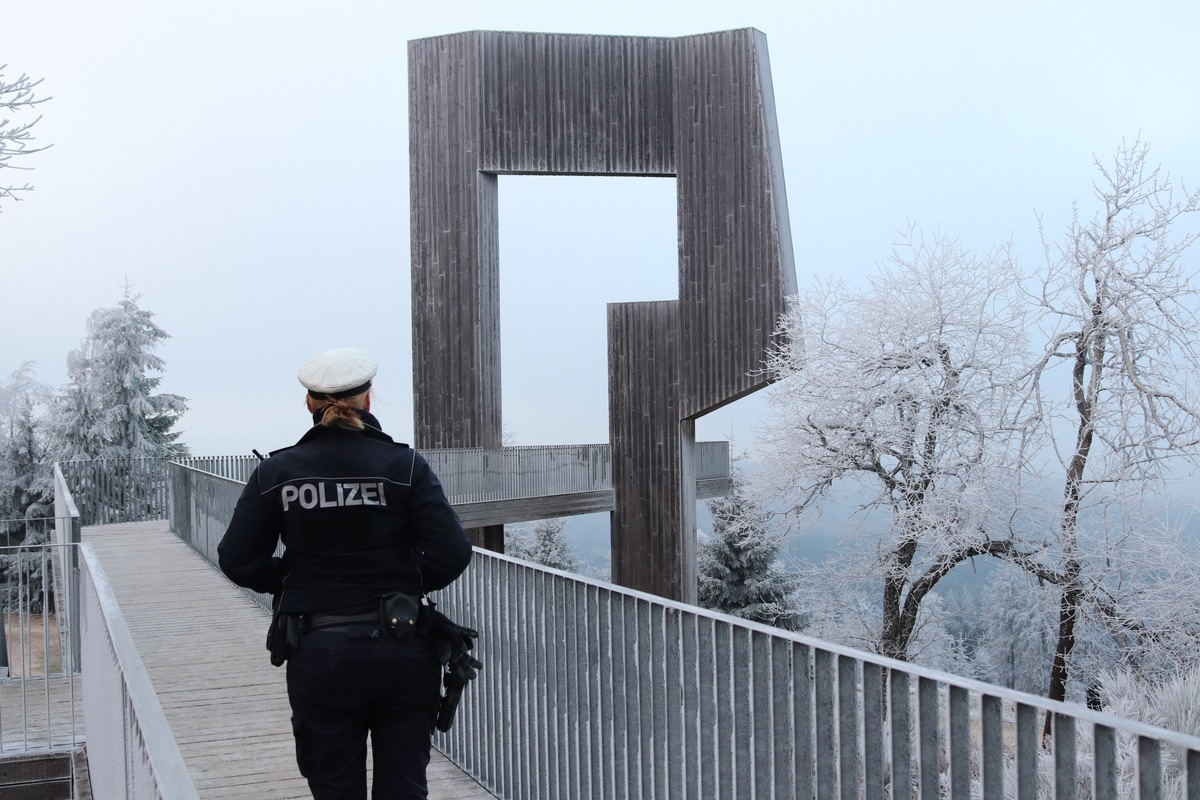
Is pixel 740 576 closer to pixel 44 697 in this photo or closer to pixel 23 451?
pixel 44 697

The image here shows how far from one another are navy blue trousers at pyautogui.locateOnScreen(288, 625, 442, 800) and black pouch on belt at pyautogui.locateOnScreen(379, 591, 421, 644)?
40 mm

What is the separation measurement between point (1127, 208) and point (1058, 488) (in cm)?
498

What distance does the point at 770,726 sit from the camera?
3.44 metres

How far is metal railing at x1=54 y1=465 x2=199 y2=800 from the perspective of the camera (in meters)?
2.15

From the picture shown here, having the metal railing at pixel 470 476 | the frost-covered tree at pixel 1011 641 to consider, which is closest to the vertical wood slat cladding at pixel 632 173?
the metal railing at pixel 470 476

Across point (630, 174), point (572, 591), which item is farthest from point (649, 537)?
point (572, 591)

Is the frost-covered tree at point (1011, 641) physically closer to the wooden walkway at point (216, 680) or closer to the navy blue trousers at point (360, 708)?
the wooden walkway at point (216, 680)

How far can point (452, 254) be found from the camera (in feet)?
69.3

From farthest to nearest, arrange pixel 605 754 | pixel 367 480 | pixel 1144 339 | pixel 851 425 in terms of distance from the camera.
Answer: pixel 851 425
pixel 1144 339
pixel 605 754
pixel 367 480

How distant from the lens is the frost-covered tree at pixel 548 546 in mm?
33812

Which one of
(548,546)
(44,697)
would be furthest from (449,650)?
(548,546)

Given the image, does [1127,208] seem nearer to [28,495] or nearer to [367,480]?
[367,480]

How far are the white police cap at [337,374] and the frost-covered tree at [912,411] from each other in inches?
628

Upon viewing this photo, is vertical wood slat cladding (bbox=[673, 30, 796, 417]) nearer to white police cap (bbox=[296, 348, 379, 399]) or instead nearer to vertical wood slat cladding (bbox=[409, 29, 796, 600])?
vertical wood slat cladding (bbox=[409, 29, 796, 600])
